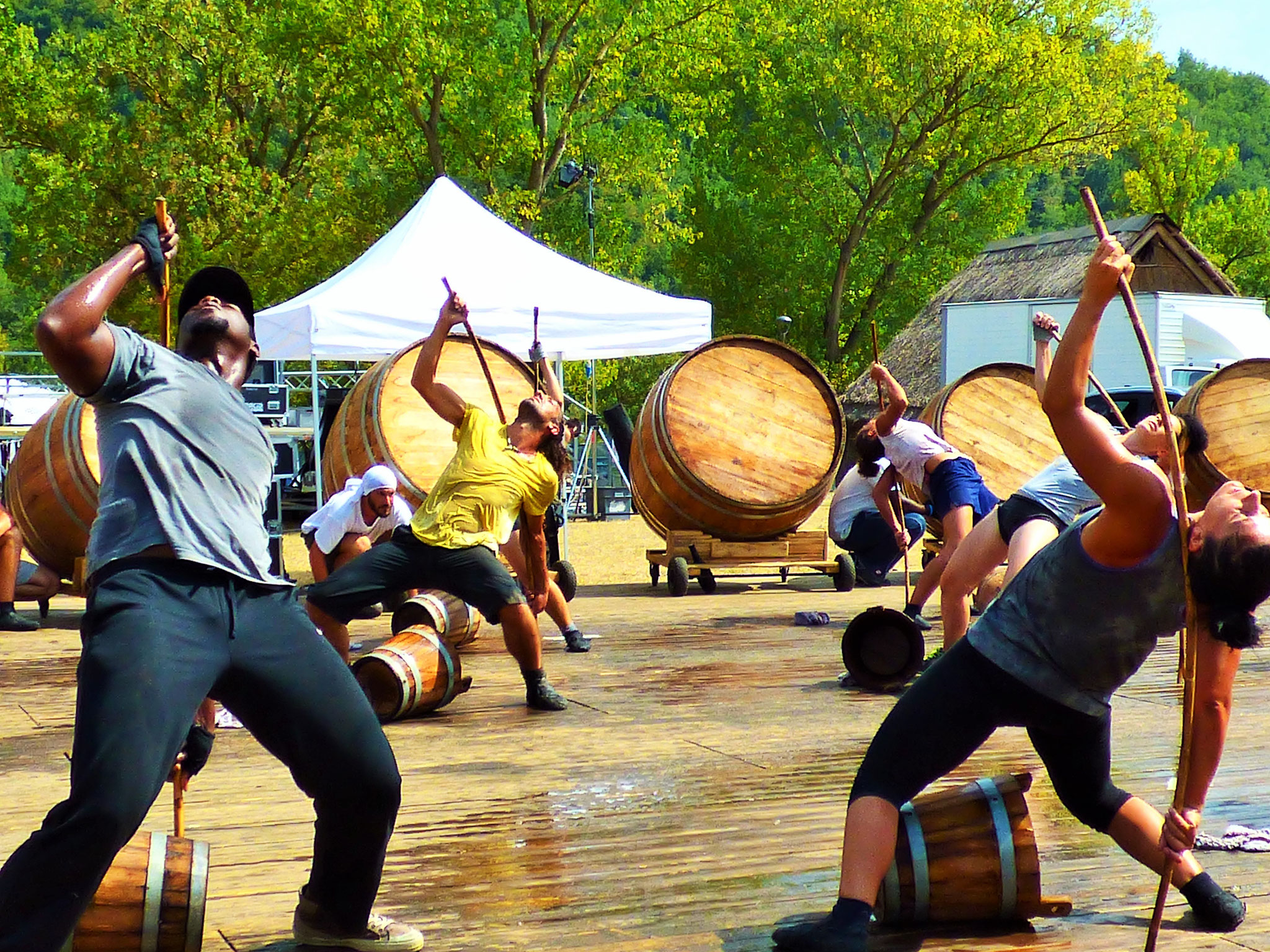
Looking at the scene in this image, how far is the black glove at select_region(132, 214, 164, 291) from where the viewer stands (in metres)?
3.43

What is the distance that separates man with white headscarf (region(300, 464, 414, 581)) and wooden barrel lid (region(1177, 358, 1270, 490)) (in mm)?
7852

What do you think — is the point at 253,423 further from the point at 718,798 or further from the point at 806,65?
the point at 806,65

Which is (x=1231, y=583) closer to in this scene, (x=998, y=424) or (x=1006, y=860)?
(x=1006, y=860)

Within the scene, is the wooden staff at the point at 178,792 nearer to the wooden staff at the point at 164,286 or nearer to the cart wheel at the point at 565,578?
the wooden staff at the point at 164,286

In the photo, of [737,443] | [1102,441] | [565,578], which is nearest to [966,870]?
[1102,441]

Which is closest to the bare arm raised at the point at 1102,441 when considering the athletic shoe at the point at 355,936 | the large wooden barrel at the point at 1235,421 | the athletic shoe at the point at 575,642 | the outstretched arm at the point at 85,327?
the athletic shoe at the point at 355,936

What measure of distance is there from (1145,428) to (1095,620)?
1.79 metres

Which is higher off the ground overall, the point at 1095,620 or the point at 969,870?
the point at 1095,620

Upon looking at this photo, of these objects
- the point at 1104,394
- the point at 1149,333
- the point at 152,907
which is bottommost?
the point at 152,907

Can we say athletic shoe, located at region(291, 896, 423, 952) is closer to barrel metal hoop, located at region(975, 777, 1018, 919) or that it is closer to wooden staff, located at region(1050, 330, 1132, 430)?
barrel metal hoop, located at region(975, 777, 1018, 919)

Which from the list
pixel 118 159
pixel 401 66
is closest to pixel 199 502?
pixel 401 66

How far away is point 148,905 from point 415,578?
3.69 m

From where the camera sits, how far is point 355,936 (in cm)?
372

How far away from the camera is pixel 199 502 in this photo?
342 cm
